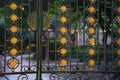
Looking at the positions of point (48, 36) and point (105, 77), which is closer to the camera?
point (48, 36)

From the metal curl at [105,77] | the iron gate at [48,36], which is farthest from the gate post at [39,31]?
the metal curl at [105,77]

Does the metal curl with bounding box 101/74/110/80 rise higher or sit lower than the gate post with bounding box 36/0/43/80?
lower

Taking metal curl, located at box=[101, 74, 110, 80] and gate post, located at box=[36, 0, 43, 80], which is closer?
gate post, located at box=[36, 0, 43, 80]

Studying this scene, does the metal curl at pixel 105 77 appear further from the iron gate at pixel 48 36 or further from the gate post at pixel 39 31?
the gate post at pixel 39 31

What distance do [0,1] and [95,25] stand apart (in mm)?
1602

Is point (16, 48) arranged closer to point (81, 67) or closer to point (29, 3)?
point (29, 3)

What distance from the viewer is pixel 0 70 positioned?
443 cm

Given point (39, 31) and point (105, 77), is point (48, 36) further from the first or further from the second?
point (105, 77)

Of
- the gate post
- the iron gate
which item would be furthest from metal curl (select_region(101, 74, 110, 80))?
the gate post

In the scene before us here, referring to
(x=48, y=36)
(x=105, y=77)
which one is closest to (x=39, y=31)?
(x=48, y=36)

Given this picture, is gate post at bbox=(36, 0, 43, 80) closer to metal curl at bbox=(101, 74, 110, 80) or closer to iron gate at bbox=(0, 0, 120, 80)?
iron gate at bbox=(0, 0, 120, 80)

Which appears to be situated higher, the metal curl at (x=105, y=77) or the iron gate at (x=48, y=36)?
the iron gate at (x=48, y=36)

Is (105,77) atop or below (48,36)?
below

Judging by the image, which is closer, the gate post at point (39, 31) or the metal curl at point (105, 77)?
the gate post at point (39, 31)
